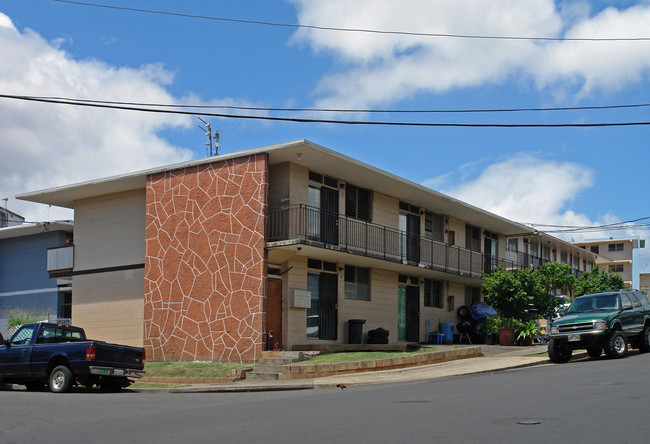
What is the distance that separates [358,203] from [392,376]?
9.06 meters

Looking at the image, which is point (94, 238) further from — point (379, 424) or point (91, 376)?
point (379, 424)

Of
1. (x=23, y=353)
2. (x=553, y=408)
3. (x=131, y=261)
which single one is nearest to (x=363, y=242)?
(x=131, y=261)

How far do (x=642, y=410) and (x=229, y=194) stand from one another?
15516 millimetres

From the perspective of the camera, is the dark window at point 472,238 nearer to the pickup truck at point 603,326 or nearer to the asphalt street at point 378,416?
the pickup truck at point 603,326

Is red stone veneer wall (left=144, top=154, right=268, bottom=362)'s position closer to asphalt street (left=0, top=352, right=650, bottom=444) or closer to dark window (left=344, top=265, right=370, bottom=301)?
dark window (left=344, top=265, right=370, bottom=301)

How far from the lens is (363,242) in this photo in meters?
25.2

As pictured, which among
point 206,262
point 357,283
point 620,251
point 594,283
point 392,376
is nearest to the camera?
point 392,376

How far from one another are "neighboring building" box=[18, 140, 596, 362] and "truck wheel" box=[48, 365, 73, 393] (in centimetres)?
636

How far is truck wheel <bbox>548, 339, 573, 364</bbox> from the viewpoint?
1956 centimetres

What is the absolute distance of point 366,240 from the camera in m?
24.3

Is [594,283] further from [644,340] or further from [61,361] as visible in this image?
[61,361]

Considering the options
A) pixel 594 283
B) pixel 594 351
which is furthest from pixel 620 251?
pixel 594 351

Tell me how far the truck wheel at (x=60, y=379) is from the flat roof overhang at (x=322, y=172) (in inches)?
347

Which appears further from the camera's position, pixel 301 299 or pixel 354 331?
pixel 354 331
